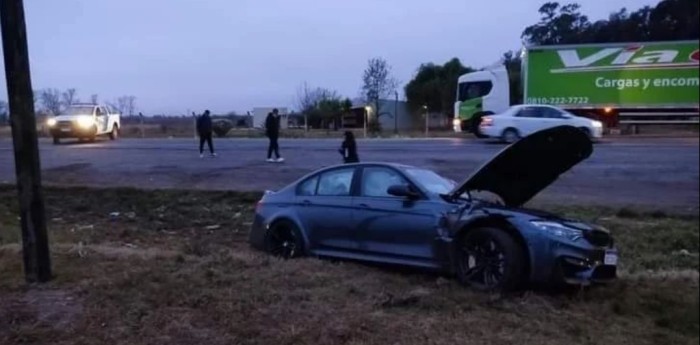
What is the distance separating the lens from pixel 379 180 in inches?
289

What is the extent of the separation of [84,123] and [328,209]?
612 cm

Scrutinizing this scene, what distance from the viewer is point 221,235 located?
9930mm

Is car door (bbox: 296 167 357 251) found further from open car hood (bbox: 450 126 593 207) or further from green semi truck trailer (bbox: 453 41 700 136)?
green semi truck trailer (bbox: 453 41 700 136)

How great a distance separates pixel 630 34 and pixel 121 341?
3694mm

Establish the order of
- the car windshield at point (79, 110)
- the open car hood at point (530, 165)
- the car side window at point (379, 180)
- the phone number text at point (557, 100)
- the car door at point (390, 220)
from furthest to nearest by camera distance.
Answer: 1. the car windshield at point (79, 110)
2. the car side window at point (379, 180)
3. the car door at point (390, 220)
4. the open car hood at point (530, 165)
5. the phone number text at point (557, 100)

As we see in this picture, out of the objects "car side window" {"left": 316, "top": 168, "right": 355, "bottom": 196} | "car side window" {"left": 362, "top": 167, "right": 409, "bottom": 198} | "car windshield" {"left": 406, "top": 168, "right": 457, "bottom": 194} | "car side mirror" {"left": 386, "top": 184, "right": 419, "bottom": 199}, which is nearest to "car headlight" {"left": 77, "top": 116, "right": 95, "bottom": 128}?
"car side window" {"left": 316, "top": 168, "right": 355, "bottom": 196}

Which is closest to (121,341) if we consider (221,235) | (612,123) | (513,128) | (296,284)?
(296,284)

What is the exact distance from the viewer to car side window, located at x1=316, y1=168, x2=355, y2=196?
7.59 meters

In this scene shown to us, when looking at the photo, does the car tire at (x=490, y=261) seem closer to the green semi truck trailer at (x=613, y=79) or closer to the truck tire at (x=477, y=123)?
the truck tire at (x=477, y=123)

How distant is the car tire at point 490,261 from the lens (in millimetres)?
5938

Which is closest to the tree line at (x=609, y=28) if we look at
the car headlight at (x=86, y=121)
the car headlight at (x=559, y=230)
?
the car headlight at (x=559, y=230)

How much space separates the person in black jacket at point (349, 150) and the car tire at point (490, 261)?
1.52 meters

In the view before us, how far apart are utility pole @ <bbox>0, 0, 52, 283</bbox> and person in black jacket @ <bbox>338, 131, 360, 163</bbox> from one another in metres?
2.66

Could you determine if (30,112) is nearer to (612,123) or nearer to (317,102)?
(317,102)
